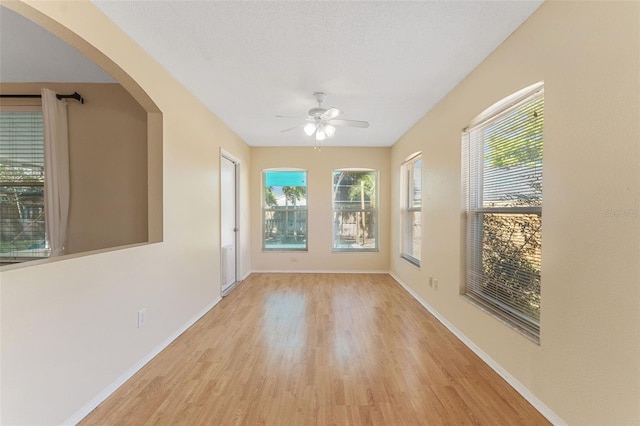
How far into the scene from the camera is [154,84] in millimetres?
2350

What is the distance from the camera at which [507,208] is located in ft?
7.07

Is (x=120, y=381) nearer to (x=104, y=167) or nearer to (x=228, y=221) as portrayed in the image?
(x=104, y=167)

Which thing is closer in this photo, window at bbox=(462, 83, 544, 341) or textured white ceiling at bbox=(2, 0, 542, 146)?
textured white ceiling at bbox=(2, 0, 542, 146)

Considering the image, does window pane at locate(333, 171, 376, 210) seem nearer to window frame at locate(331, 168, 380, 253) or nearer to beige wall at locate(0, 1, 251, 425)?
window frame at locate(331, 168, 380, 253)

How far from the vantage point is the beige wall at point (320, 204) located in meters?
5.54

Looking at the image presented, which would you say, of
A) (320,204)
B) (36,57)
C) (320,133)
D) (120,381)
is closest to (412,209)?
(320,204)

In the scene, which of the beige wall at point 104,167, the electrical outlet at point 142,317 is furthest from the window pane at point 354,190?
the electrical outlet at point 142,317

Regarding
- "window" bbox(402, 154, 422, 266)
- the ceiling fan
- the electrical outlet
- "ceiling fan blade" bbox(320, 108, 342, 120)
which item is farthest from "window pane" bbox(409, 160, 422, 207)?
the electrical outlet

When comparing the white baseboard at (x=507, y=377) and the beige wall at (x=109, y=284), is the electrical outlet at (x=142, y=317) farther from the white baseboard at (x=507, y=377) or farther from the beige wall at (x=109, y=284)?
the white baseboard at (x=507, y=377)

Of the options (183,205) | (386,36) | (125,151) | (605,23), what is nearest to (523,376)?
Result: (605,23)

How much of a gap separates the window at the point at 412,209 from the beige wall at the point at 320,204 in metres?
0.72

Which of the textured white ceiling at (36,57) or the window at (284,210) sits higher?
the textured white ceiling at (36,57)

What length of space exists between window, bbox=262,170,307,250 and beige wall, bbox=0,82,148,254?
3055 millimetres

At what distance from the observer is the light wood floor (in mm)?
1660
